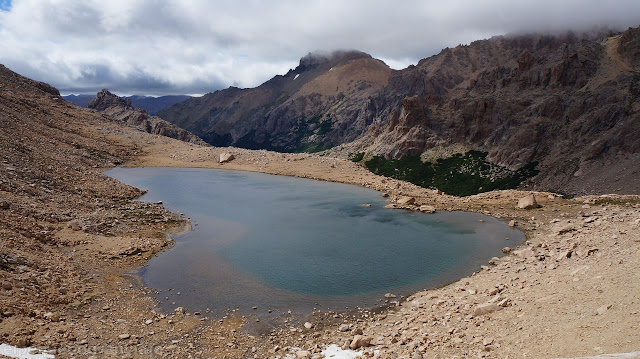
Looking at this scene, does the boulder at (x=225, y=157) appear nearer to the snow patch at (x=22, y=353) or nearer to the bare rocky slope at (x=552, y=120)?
the snow patch at (x=22, y=353)

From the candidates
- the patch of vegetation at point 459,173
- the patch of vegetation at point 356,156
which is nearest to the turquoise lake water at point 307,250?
the patch of vegetation at point 459,173

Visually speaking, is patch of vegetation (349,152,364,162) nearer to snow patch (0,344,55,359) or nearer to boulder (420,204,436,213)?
boulder (420,204,436,213)

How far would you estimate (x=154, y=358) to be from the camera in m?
19.2

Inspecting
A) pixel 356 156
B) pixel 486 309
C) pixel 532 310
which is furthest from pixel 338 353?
pixel 356 156

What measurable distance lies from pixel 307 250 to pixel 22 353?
22427 mm

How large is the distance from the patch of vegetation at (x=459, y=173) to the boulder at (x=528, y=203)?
60.2 meters

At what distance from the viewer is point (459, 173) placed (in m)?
120

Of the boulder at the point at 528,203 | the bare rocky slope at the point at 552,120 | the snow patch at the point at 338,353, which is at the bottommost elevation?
the snow patch at the point at 338,353

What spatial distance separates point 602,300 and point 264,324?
1649 cm

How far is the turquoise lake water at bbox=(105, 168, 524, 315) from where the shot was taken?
27.7m

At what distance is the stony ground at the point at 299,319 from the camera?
18031mm

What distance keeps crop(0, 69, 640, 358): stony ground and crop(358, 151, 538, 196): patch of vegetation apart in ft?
212

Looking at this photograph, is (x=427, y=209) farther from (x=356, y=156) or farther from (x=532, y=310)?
(x=356, y=156)

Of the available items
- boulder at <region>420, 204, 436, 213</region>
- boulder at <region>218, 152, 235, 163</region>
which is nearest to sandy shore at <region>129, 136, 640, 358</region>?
boulder at <region>420, 204, 436, 213</region>
